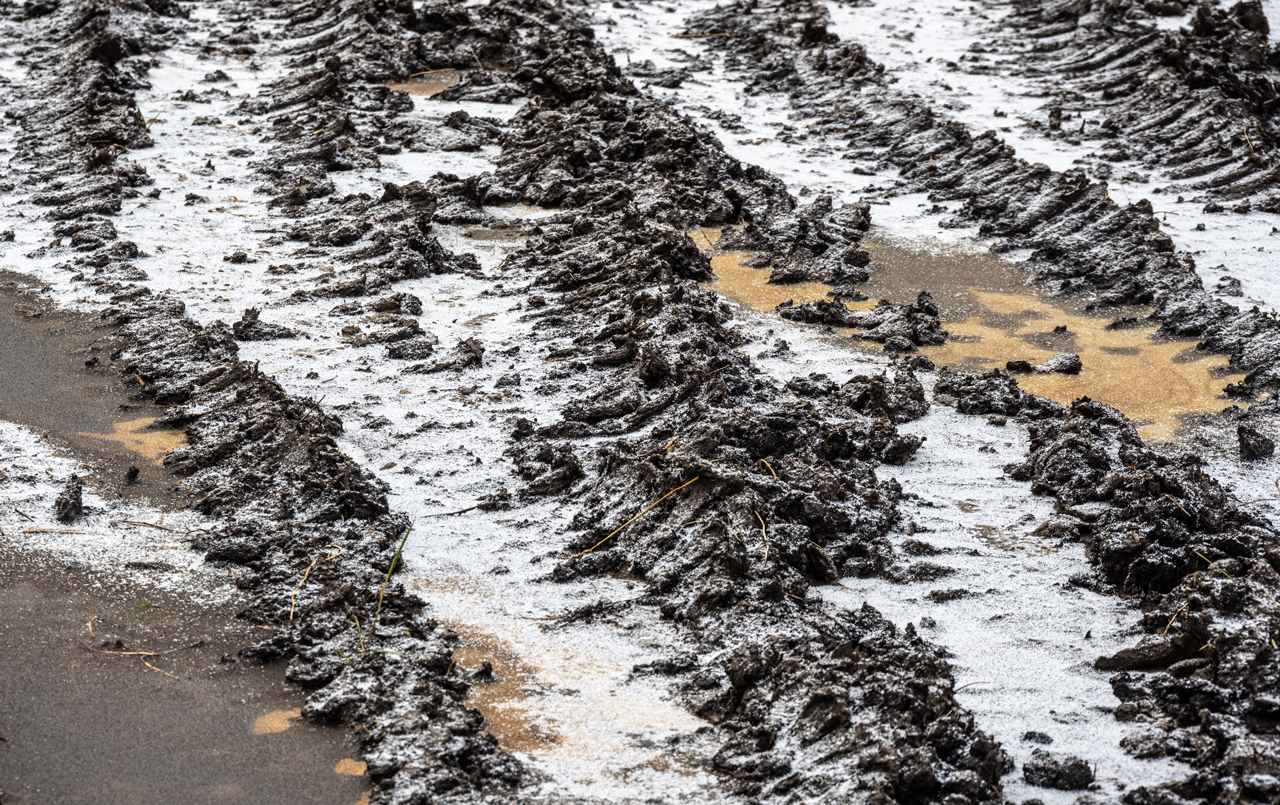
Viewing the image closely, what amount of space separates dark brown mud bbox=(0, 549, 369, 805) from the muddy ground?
0.14 ft

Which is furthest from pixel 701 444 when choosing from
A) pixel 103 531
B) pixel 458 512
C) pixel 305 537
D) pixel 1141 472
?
pixel 103 531

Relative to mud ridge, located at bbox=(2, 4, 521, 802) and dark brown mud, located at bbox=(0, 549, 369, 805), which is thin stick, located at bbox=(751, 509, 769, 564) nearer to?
mud ridge, located at bbox=(2, 4, 521, 802)

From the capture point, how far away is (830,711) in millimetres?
3359

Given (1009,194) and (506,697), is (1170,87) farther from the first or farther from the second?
(506,697)

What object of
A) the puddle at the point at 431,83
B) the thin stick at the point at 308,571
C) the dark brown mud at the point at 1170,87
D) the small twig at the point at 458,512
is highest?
the dark brown mud at the point at 1170,87

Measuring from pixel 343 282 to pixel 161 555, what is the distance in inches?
113

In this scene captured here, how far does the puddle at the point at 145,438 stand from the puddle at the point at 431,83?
5438mm

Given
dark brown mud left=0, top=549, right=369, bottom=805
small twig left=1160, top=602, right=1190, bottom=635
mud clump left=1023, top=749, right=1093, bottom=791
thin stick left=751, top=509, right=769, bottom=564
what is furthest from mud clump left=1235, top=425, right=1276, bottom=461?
dark brown mud left=0, top=549, right=369, bottom=805

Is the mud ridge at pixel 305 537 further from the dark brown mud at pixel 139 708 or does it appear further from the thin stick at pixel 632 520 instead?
the thin stick at pixel 632 520

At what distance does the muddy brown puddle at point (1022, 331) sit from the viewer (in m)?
5.95

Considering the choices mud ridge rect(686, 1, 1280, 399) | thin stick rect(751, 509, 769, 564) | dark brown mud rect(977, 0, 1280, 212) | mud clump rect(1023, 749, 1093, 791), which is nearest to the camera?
mud clump rect(1023, 749, 1093, 791)

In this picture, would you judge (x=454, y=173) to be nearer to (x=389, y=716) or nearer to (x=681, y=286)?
(x=681, y=286)

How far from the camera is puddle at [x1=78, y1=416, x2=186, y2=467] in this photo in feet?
17.0

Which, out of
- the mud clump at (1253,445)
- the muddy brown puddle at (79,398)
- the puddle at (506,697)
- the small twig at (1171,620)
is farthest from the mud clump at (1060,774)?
the muddy brown puddle at (79,398)
